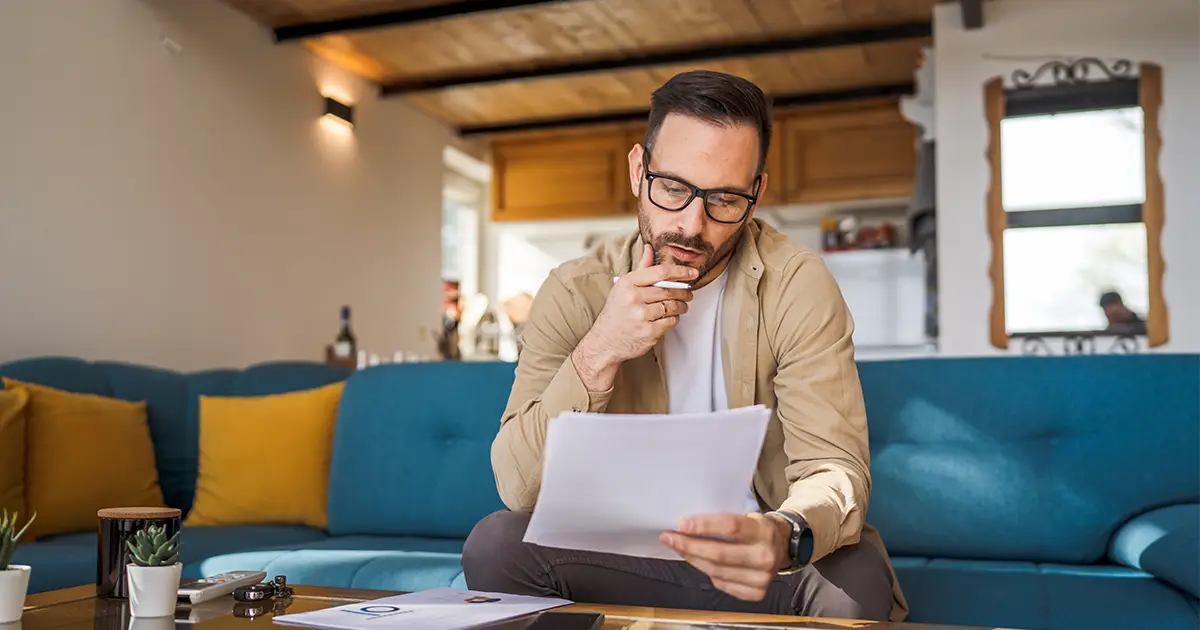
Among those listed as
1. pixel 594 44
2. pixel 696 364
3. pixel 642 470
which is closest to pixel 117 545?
pixel 642 470

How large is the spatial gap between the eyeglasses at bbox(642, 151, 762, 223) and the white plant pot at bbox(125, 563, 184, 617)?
2.66ft

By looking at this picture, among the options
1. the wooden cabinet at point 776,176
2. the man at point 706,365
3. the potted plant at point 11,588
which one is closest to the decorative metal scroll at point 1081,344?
the wooden cabinet at point 776,176

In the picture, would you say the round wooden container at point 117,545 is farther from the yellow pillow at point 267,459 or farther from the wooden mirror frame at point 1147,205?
the wooden mirror frame at point 1147,205

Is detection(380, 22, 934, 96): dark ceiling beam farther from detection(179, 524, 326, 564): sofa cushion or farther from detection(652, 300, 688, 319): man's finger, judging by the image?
detection(652, 300, 688, 319): man's finger

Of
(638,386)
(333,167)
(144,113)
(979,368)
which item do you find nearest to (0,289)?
(144,113)

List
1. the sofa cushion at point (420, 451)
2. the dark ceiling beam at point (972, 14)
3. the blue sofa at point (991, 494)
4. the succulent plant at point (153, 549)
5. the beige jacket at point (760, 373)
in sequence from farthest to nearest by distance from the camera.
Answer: the dark ceiling beam at point (972, 14), the sofa cushion at point (420, 451), the blue sofa at point (991, 494), the beige jacket at point (760, 373), the succulent plant at point (153, 549)

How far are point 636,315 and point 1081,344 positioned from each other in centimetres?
326

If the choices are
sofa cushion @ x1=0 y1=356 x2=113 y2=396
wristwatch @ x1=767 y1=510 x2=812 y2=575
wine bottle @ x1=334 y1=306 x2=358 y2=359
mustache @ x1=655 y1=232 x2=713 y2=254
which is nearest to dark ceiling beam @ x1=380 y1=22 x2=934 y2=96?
wine bottle @ x1=334 y1=306 x2=358 y2=359

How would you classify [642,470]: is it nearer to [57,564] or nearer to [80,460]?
[57,564]

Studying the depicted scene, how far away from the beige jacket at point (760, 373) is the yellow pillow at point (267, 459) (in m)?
1.39

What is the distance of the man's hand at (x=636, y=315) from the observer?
130cm

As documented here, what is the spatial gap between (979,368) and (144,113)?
10.8ft

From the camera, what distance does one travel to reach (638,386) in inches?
60.6

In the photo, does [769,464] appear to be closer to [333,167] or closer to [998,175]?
[998,175]
